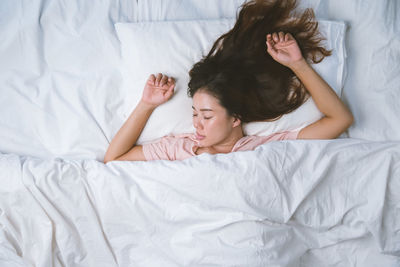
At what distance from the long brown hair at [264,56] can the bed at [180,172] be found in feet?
0.18

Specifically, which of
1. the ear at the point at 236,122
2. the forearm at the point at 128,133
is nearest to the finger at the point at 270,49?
the ear at the point at 236,122

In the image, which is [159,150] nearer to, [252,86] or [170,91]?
[170,91]

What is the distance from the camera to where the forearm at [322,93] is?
144cm

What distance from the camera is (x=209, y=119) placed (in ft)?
4.71

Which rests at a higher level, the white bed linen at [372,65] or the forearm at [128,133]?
the white bed linen at [372,65]

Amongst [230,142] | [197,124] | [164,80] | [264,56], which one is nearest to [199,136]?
[197,124]

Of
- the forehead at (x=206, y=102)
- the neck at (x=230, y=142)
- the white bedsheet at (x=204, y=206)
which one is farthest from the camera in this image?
the neck at (x=230, y=142)

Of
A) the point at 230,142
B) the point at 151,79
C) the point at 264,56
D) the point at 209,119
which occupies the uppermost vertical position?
the point at 264,56

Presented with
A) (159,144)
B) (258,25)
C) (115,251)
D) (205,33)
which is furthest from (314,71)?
(115,251)

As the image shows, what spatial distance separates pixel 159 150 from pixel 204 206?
1.10 ft

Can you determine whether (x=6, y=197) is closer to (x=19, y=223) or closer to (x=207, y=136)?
(x=19, y=223)

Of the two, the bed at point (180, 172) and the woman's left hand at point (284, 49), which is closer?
the bed at point (180, 172)

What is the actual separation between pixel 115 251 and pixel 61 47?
860mm

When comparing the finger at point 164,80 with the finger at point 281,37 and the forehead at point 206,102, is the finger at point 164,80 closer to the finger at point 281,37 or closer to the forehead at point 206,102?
the forehead at point 206,102
